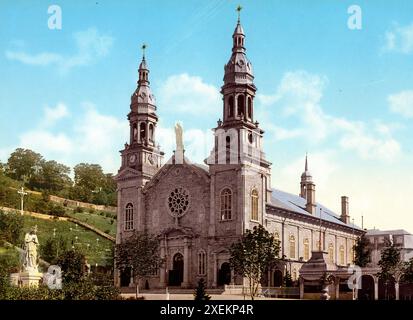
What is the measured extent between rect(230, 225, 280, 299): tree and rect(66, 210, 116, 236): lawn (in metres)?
52.8

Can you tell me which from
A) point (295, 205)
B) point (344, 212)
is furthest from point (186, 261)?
point (344, 212)

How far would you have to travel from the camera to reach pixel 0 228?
78.1 meters

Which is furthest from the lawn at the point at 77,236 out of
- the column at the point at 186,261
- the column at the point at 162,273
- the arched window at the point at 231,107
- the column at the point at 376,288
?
the column at the point at 376,288

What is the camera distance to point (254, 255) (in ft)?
165

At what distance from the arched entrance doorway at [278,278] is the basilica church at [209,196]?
96 mm

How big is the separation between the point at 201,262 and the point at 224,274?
312 cm

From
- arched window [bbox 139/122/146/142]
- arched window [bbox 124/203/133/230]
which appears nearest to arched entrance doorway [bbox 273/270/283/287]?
arched window [bbox 124/203/133/230]

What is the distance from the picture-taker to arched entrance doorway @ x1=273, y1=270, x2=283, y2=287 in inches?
2430

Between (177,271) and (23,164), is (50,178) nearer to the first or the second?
(23,164)

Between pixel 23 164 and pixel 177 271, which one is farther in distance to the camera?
pixel 23 164

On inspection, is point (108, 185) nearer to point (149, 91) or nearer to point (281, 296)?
point (149, 91)

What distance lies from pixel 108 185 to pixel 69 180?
9527mm

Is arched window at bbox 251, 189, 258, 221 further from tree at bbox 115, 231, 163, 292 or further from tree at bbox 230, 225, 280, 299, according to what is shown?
tree at bbox 115, 231, 163, 292

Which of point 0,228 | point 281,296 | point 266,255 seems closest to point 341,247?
point 281,296
